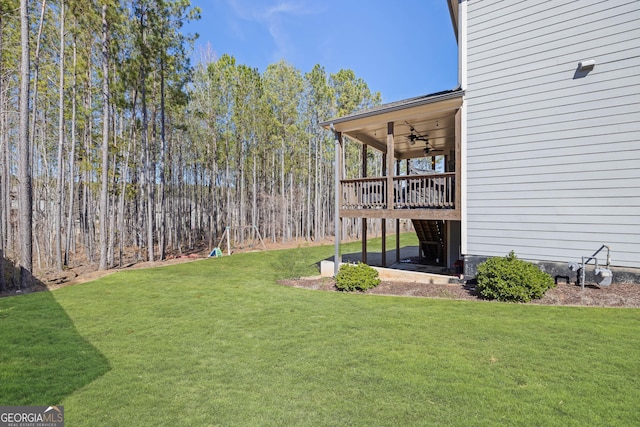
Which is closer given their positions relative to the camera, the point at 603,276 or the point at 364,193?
the point at 603,276

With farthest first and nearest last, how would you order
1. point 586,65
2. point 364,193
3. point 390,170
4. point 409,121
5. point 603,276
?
point 364,193
point 409,121
point 390,170
point 586,65
point 603,276

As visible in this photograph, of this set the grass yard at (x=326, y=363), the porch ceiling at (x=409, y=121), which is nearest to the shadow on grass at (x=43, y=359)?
the grass yard at (x=326, y=363)

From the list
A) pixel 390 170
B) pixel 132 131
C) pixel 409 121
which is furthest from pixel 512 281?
pixel 132 131

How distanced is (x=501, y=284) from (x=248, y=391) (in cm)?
484

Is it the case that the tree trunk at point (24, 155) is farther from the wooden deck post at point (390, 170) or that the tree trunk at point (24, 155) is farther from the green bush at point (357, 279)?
the wooden deck post at point (390, 170)

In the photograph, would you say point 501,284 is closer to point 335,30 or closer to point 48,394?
point 48,394

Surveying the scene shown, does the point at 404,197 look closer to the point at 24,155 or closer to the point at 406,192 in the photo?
the point at 406,192

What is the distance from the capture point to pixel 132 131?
14242 mm

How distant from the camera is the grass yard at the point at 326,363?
2459mm

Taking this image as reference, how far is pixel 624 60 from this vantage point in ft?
18.0

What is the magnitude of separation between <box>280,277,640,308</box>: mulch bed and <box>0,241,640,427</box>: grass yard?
48 cm

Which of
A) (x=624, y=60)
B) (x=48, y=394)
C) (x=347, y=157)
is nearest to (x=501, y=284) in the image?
(x=624, y=60)

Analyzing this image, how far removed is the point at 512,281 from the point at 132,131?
52.0 feet

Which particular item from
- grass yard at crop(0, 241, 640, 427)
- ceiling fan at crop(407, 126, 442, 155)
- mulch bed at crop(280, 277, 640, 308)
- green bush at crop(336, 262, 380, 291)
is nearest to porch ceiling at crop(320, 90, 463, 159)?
ceiling fan at crop(407, 126, 442, 155)
